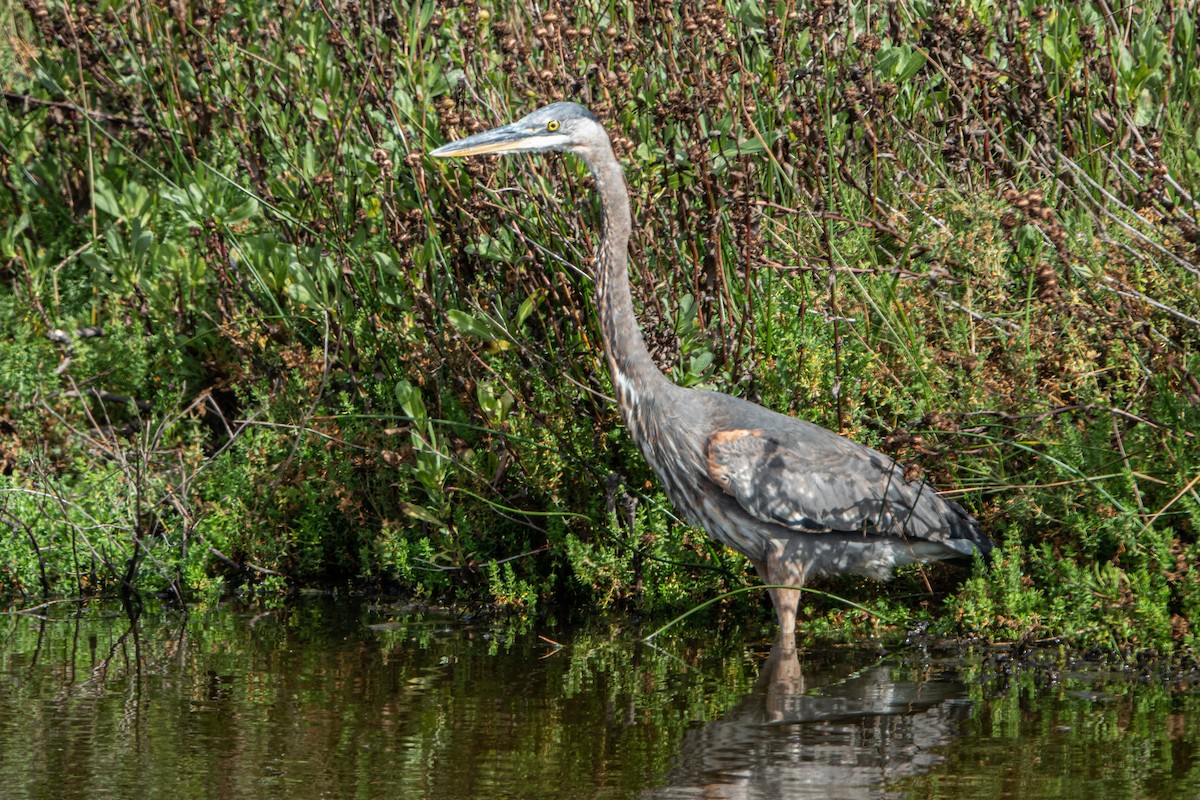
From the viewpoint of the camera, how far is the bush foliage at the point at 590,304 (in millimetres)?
5215

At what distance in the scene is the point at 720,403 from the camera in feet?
17.6

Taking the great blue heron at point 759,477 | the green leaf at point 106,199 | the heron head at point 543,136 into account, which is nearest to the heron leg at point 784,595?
the great blue heron at point 759,477

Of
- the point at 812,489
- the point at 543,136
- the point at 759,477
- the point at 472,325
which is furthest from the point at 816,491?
the point at 543,136

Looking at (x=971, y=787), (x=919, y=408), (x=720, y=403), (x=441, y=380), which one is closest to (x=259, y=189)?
(x=441, y=380)

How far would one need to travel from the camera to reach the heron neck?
523 centimetres

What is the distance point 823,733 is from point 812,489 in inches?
49.0

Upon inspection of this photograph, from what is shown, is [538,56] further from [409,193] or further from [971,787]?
[971,787]

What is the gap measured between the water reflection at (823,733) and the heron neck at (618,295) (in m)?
1.12

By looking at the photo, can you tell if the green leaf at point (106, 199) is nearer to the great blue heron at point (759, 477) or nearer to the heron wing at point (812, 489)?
the great blue heron at point (759, 477)

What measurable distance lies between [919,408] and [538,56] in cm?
230

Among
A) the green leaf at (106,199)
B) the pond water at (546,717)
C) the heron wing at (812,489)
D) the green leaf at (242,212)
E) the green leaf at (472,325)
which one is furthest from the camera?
the green leaf at (106,199)

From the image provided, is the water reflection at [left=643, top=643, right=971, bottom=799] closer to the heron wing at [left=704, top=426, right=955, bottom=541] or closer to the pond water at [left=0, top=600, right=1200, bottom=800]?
the pond water at [left=0, top=600, right=1200, bottom=800]

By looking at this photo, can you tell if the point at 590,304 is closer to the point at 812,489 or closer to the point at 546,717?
the point at 812,489

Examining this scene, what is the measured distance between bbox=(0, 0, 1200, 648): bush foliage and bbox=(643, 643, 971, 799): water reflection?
0.55 m
